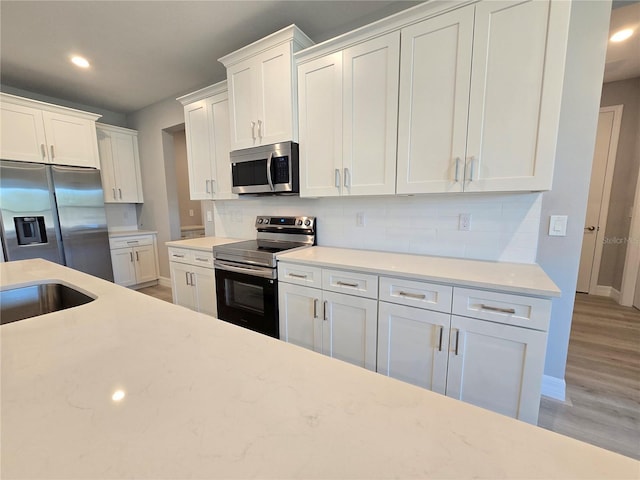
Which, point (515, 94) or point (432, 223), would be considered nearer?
point (515, 94)

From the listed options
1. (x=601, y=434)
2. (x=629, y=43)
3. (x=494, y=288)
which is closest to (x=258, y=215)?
(x=494, y=288)

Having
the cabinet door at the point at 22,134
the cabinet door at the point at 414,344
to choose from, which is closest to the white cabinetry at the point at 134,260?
the cabinet door at the point at 22,134

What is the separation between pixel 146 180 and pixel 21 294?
3.41 meters

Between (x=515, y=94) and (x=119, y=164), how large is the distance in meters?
4.75

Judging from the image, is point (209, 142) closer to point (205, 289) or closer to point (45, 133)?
point (205, 289)

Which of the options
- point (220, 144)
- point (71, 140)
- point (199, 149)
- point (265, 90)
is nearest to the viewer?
point (265, 90)

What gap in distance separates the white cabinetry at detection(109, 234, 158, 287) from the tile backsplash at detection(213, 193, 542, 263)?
8.48ft

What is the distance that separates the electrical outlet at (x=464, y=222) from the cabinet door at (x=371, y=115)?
0.53 meters

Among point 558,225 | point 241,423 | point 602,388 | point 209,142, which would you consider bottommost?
point 602,388

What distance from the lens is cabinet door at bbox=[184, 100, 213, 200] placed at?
282cm

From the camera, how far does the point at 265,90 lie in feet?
7.23

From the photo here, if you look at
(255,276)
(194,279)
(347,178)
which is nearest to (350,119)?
(347,178)

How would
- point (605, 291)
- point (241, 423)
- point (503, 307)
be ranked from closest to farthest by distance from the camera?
point (241, 423) → point (503, 307) → point (605, 291)

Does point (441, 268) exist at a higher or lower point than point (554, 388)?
higher
